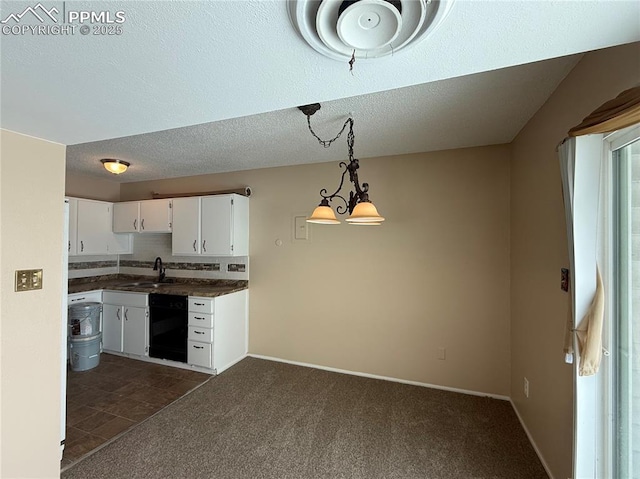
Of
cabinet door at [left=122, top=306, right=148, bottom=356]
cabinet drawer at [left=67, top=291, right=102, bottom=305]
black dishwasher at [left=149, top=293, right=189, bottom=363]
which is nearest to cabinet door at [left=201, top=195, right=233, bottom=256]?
black dishwasher at [left=149, top=293, right=189, bottom=363]

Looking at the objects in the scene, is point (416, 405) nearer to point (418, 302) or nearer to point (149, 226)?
point (418, 302)

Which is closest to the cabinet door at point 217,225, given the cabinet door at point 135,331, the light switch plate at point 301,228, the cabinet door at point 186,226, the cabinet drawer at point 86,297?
the cabinet door at point 186,226

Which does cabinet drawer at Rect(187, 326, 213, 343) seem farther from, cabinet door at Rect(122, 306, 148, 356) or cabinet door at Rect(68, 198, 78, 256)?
cabinet door at Rect(68, 198, 78, 256)

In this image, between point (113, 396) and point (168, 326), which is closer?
point (113, 396)

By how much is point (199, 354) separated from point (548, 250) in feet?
11.9

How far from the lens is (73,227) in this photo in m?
3.75

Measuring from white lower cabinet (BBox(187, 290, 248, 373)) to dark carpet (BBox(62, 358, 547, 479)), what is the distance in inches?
15.6

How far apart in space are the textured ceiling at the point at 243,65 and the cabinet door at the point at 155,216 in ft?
7.43

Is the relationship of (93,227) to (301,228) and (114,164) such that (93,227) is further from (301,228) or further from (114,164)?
(301,228)

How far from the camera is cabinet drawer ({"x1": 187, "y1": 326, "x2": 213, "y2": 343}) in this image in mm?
3201

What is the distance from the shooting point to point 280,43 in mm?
883

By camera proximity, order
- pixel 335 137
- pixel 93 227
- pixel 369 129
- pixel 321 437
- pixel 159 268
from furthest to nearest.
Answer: pixel 159 268
pixel 93 227
pixel 335 137
pixel 369 129
pixel 321 437

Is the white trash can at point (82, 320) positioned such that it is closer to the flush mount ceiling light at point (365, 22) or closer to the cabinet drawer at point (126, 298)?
the cabinet drawer at point (126, 298)

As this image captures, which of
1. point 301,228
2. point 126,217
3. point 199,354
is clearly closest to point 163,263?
point 126,217
